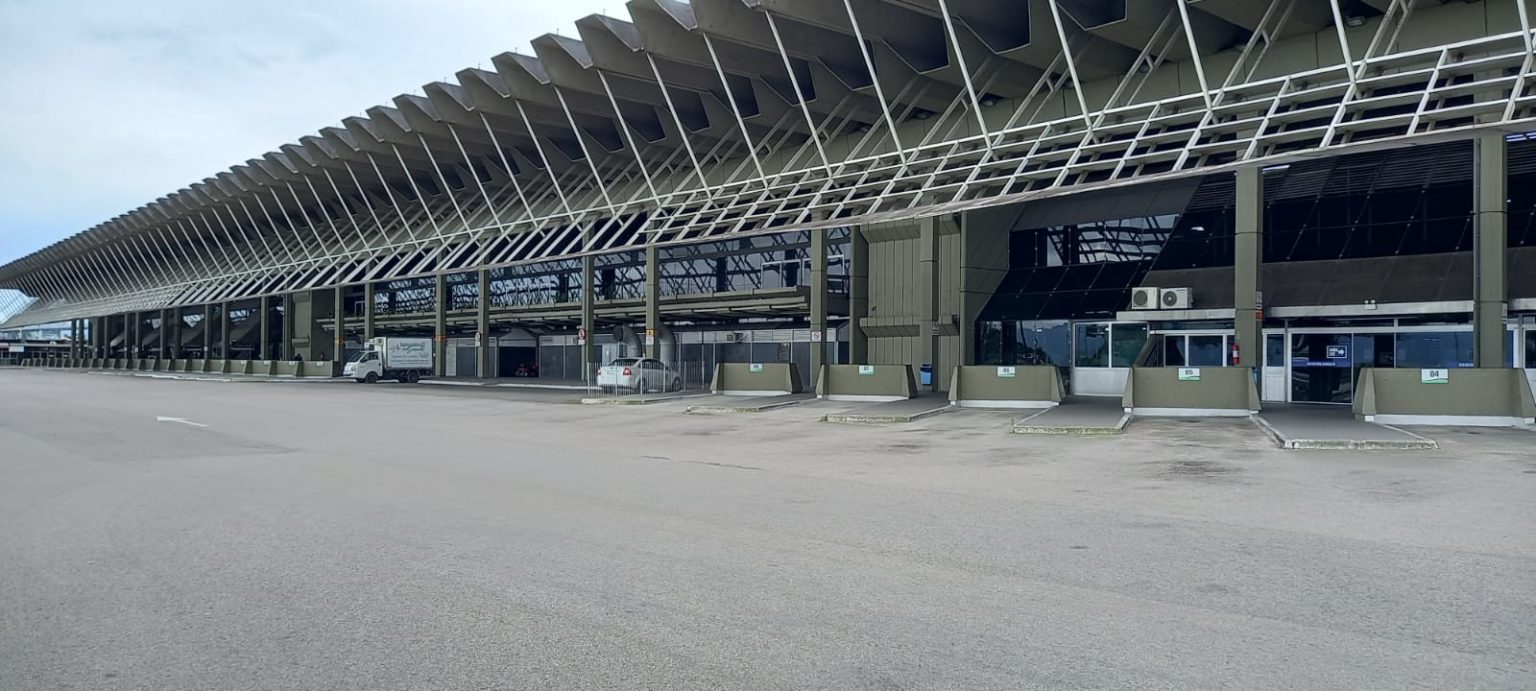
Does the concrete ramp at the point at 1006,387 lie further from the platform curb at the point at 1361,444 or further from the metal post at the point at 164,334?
the metal post at the point at 164,334

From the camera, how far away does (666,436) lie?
1928 centimetres

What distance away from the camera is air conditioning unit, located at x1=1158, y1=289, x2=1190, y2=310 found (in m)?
27.3

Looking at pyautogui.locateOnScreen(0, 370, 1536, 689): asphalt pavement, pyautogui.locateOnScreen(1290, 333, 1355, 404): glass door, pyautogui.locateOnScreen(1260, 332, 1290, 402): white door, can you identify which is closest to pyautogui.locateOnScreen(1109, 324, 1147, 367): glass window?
pyautogui.locateOnScreen(1260, 332, 1290, 402): white door

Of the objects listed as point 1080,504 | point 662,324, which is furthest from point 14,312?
point 1080,504

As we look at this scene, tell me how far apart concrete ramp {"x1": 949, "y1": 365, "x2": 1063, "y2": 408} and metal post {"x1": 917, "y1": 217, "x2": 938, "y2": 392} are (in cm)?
493

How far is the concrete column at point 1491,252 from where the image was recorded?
19391mm

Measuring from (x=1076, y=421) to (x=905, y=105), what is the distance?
1338 cm

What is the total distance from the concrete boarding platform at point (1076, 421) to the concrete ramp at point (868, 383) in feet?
16.2

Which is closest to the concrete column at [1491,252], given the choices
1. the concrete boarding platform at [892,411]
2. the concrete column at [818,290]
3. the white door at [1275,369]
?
the white door at [1275,369]

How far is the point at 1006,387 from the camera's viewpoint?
2550 cm

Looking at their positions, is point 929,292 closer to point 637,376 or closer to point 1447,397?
point 637,376

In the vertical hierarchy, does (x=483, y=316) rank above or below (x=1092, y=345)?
above

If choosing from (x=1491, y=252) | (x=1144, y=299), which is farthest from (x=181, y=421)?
(x=1491, y=252)

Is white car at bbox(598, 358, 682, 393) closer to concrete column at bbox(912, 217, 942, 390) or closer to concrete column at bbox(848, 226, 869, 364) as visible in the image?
concrete column at bbox(848, 226, 869, 364)
